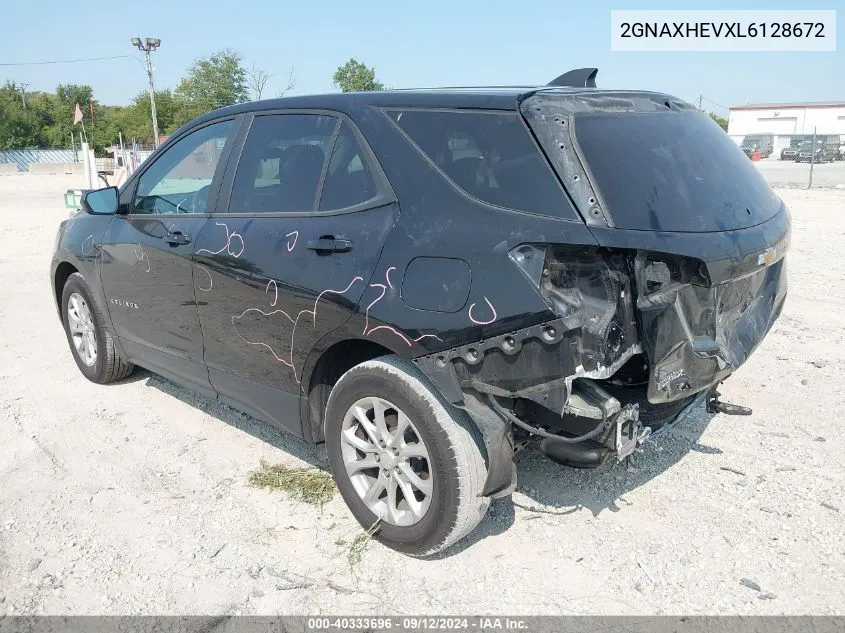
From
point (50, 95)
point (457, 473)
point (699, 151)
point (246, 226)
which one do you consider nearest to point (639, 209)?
point (699, 151)

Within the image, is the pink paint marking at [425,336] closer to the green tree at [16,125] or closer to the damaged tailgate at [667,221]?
the damaged tailgate at [667,221]

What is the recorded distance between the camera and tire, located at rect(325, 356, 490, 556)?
2635 millimetres

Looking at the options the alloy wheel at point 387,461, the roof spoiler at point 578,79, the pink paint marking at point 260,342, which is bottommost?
the alloy wheel at point 387,461

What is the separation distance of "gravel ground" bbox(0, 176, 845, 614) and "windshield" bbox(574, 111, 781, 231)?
137 centimetres

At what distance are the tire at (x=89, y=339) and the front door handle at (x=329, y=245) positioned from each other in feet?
7.67

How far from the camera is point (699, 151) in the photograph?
9.48 feet

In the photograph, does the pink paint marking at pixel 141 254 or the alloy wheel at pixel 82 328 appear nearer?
the pink paint marking at pixel 141 254

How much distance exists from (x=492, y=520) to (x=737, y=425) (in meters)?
1.80

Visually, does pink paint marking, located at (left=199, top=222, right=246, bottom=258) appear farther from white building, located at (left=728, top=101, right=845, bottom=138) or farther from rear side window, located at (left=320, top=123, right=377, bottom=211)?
white building, located at (left=728, top=101, right=845, bottom=138)

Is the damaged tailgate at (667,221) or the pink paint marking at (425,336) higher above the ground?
the damaged tailgate at (667,221)

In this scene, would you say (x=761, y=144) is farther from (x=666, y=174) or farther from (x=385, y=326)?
(x=385, y=326)

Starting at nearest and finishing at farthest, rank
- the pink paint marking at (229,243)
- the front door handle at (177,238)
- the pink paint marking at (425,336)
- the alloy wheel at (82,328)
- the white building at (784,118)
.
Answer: the pink paint marking at (425,336)
the pink paint marking at (229,243)
the front door handle at (177,238)
the alloy wheel at (82,328)
the white building at (784,118)

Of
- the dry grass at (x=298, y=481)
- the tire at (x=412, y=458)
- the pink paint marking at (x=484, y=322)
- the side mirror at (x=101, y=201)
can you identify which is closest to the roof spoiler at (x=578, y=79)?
the pink paint marking at (x=484, y=322)

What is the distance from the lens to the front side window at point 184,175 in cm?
377
